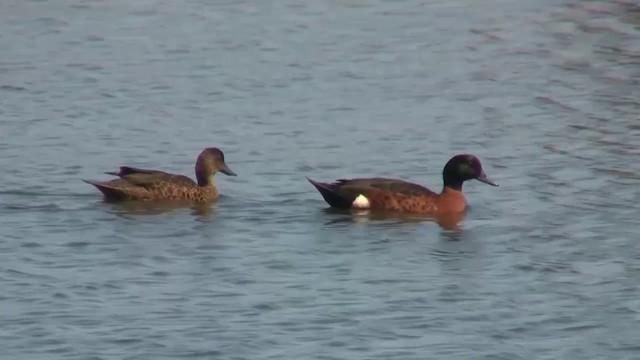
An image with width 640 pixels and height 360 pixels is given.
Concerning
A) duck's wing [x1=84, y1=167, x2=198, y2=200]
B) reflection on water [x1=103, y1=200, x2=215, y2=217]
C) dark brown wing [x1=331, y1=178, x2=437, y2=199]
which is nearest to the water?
reflection on water [x1=103, y1=200, x2=215, y2=217]

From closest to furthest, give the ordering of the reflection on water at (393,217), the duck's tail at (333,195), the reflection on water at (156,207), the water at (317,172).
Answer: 1. the water at (317,172)
2. the reflection on water at (393,217)
3. the duck's tail at (333,195)
4. the reflection on water at (156,207)

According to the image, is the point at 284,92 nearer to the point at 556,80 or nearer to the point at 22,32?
the point at 556,80

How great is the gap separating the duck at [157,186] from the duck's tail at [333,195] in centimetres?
100

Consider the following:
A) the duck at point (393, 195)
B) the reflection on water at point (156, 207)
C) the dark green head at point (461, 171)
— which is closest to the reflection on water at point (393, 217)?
the duck at point (393, 195)

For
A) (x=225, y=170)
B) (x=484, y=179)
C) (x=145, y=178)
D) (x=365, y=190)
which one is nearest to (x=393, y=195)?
(x=365, y=190)

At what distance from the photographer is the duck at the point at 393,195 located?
1680 cm

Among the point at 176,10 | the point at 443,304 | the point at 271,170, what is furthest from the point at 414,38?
the point at 443,304

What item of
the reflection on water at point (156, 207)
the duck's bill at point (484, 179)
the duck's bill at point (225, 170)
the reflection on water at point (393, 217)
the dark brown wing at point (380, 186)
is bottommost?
the reflection on water at point (393, 217)

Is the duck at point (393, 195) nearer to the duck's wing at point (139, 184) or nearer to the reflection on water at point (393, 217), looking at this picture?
the reflection on water at point (393, 217)

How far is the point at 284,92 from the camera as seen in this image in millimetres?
21828

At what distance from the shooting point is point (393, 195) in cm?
1683

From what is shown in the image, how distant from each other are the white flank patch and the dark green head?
71cm

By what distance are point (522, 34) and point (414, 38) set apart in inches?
53.9

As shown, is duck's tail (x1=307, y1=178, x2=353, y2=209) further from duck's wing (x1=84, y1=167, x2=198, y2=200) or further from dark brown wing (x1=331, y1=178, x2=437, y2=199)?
duck's wing (x1=84, y1=167, x2=198, y2=200)
